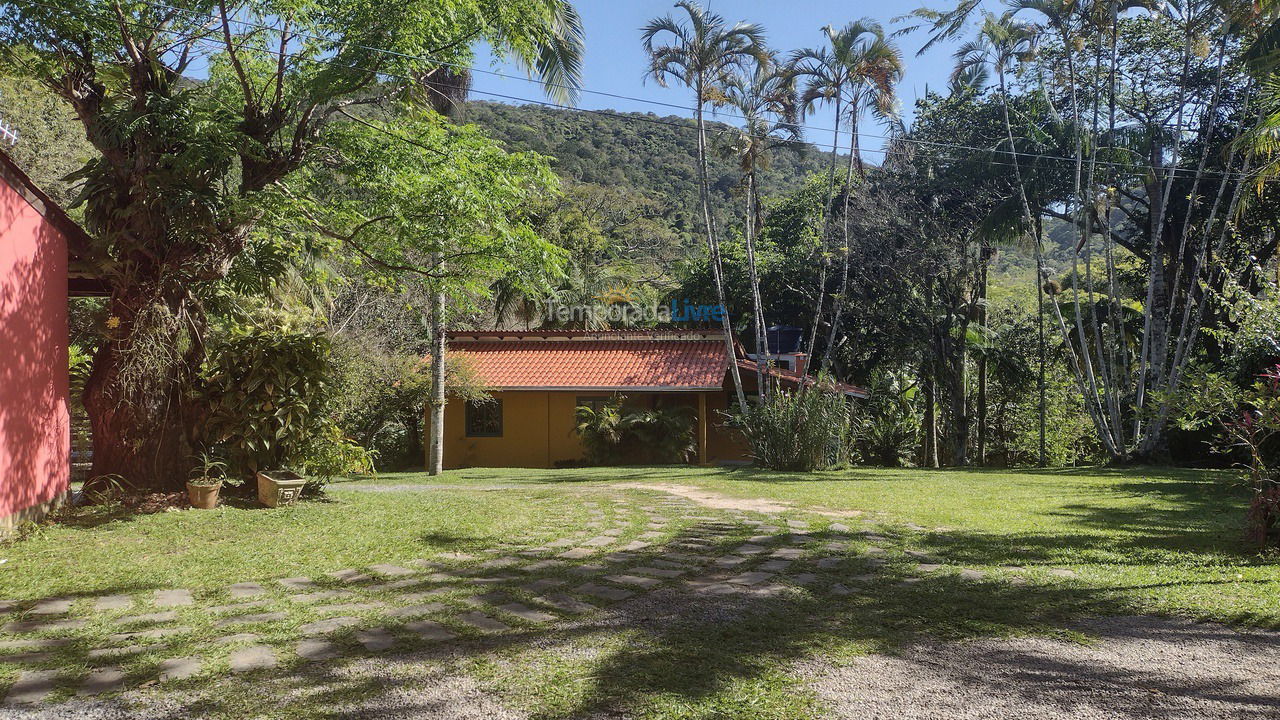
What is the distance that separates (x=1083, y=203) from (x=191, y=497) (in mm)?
18953

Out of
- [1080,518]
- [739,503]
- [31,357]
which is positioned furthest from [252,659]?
[1080,518]

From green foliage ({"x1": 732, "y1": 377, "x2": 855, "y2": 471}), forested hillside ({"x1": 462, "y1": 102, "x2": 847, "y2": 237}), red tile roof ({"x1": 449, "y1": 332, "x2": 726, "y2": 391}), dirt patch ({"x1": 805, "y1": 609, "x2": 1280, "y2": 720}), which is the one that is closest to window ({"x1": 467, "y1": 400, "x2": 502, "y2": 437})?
red tile roof ({"x1": 449, "y1": 332, "x2": 726, "y2": 391})

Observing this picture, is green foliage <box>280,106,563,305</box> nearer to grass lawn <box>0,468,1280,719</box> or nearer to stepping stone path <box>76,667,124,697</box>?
grass lawn <box>0,468,1280,719</box>

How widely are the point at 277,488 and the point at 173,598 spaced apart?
3.69 metres

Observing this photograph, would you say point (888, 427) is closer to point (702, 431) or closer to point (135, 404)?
point (702, 431)

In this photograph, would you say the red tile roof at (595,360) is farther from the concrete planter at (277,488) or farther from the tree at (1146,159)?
the concrete planter at (277,488)

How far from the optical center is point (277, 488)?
853 centimetres

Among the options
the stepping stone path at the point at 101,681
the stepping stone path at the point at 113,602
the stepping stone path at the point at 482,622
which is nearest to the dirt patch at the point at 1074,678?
the stepping stone path at the point at 482,622

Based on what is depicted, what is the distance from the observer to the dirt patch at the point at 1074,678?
11.0ft

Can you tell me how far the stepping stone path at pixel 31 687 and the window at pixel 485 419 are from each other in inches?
698

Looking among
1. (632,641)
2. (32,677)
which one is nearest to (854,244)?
(632,641)

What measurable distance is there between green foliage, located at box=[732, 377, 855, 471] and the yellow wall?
5.01 metres

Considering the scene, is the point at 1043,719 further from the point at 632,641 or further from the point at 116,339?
the point at 116,339

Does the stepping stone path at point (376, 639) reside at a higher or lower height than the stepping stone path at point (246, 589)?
lower
